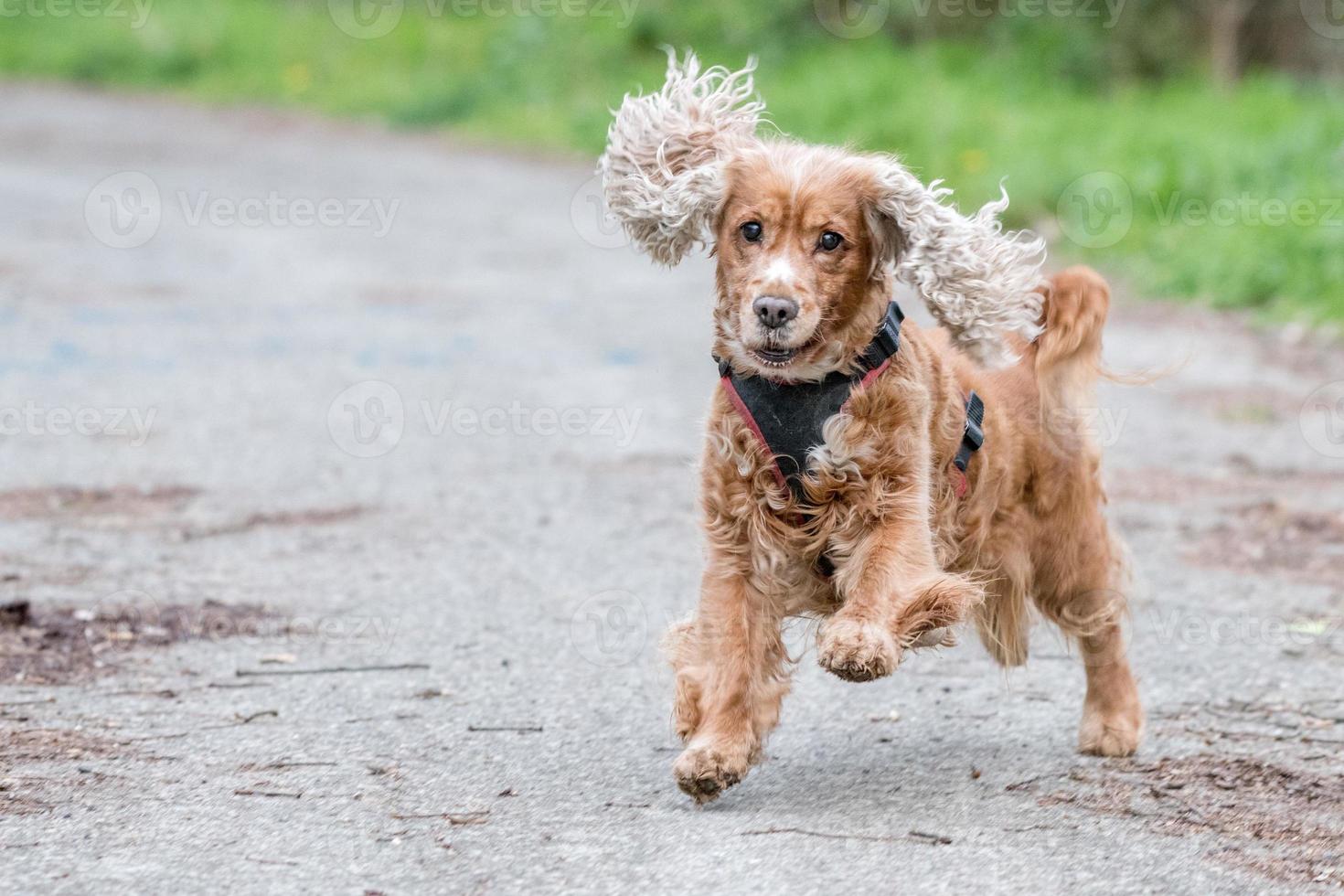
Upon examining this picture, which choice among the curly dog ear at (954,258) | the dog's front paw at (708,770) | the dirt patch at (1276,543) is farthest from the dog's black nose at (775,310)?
the dirt patch at (1276,543)

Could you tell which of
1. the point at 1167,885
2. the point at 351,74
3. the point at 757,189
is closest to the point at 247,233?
the point at 351,74

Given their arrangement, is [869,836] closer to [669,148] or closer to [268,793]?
[268,793]

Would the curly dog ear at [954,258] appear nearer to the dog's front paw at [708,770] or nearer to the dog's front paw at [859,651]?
the dog's front paw at [859,651]

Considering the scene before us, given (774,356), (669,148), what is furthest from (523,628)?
(774,356)

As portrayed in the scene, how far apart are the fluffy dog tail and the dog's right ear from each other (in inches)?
39.8

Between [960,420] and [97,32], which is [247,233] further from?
[97,32]

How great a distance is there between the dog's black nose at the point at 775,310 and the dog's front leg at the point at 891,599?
0.52 metres

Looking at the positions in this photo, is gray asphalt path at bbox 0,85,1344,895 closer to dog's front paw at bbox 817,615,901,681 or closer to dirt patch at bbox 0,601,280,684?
dirt patch at bbox 0,601,280,684

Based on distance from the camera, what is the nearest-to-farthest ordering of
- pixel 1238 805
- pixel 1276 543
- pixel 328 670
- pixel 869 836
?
1. pixel 869 836
2. pixel 1238 805
3. pixel 328 670
4. pixel 1276 543

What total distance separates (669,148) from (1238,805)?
2159 millimetres

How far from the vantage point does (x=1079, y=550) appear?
4.88 m

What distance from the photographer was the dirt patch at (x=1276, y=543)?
6.46 meters

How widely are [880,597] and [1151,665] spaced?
1789 mm

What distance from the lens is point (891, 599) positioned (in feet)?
13.3
